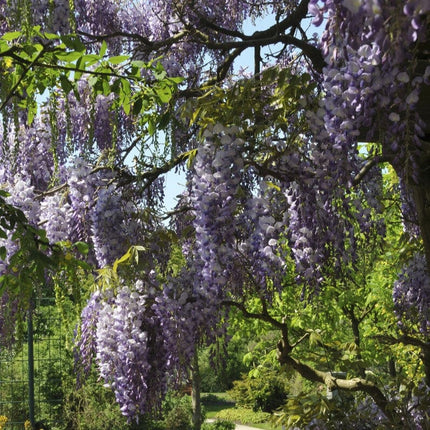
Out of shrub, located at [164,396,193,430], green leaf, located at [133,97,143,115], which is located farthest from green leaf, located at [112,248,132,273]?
shrub, located at [164,396,193,430]

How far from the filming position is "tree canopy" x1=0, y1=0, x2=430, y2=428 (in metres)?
2.96

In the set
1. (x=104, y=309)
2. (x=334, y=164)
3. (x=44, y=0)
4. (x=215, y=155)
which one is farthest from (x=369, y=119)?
(x=44, y=0)

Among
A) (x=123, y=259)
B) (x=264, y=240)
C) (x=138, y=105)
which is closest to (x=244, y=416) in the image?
(x=123, y=259)

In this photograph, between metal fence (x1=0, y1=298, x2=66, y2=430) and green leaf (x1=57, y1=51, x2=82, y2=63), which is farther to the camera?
metal fence (x1=0, y1=298, x2=66, y2=430)

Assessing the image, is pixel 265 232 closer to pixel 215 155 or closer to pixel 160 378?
pixel 215 155

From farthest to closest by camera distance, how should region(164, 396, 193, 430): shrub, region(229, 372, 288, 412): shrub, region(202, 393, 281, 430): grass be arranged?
region(202, 393, 281, 430): grass < region(229, 372, 288, 412): shrub < region(164, 396, 193, 430): shrub

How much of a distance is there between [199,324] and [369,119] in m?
1.92

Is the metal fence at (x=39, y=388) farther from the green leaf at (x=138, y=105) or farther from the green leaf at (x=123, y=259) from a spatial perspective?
the green leaf at (x=138, y=105)

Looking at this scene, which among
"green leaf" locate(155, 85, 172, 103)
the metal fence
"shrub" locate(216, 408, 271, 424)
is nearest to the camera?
"green leaf" locate(155, 85, 172, 103)

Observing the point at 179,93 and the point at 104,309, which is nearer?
the point at 104,309

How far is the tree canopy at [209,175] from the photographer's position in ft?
9.70

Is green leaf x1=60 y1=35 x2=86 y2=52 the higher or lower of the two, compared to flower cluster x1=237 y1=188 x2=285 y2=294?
higher

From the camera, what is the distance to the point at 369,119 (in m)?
2.87

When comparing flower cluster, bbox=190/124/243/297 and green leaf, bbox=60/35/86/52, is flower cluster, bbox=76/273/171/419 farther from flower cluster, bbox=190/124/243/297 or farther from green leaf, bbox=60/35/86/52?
green leaf, bbox=60/35/86/52
